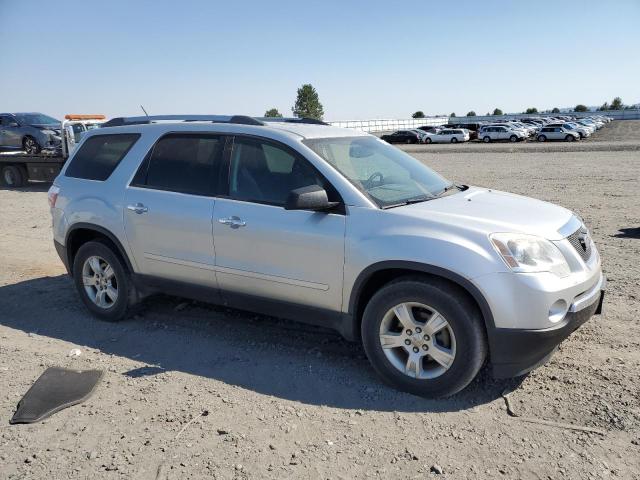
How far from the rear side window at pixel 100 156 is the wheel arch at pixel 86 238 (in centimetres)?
49

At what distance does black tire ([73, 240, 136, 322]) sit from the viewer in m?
5.49

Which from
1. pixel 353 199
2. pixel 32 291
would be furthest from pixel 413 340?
pixel 32 291

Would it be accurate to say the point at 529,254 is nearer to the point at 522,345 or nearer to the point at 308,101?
the point at 522,345

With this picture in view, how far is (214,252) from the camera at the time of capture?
4.76 metres

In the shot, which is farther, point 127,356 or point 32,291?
point 32,291

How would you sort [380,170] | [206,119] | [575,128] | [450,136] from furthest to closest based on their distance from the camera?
[450,136] < [575,128] < [206,119] < [380,170]

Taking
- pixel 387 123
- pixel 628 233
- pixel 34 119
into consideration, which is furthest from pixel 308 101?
pixel 628 233

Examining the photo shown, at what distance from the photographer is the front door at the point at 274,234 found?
4.21 m

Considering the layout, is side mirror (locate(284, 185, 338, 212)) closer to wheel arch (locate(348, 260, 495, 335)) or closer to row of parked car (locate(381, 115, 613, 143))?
wheel arch (locate(348, 260, 495, 335))

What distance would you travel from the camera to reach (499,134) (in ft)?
162

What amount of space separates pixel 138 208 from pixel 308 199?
Answer: 1.91 meters

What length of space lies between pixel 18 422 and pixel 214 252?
1.83 m

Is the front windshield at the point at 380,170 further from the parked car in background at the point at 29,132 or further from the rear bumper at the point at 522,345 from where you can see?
the parked car in background at the point at 29,132

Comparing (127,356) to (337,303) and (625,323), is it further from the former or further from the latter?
(625,323)
